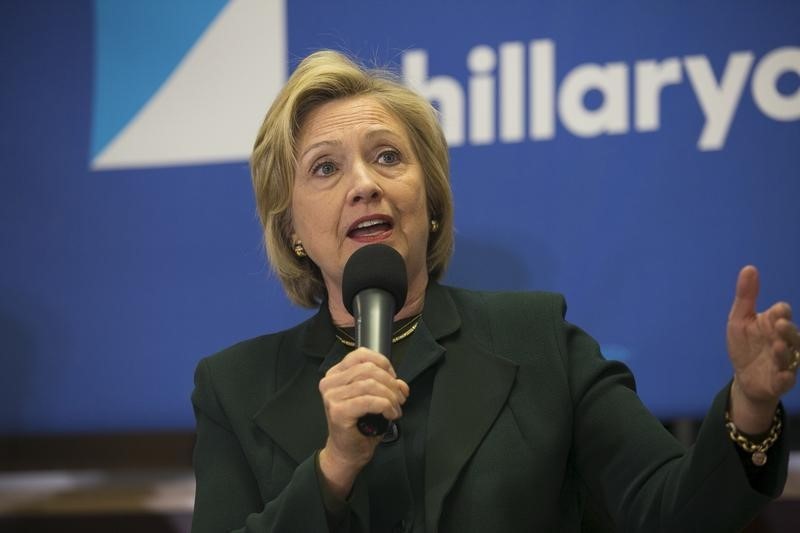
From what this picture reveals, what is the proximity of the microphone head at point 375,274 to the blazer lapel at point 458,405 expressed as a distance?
25cm

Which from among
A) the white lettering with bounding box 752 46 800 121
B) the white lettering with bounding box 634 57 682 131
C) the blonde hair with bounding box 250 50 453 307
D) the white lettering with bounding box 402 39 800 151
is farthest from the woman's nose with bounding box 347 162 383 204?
the white lettering with bounding box 752 46 800 121

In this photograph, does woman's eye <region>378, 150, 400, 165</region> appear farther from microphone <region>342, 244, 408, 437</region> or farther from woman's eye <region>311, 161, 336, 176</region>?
microphone <region>342, 244, 408, 437</region>

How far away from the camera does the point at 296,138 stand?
79.5 inches

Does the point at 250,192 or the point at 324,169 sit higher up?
the point at 324,169

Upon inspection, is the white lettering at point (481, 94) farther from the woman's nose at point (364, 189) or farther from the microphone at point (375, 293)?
the microphone at point (375, 293)

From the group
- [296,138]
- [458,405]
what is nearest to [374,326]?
[458,405]

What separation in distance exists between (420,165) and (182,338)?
123cm

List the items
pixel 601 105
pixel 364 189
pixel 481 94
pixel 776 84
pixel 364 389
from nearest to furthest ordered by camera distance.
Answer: pixel 364 389 → pixel 364 189 → pixel 776 84 → pixel 601 105 → pixel 481 94

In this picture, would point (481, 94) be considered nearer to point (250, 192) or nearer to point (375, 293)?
point (250, 192)

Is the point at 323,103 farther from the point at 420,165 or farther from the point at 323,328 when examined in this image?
the point at 323,328

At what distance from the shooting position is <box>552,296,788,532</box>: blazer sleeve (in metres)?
1.38

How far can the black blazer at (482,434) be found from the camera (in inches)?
62.5

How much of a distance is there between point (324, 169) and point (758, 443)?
982mm

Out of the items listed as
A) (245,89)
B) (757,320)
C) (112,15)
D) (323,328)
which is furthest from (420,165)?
(112,15)
